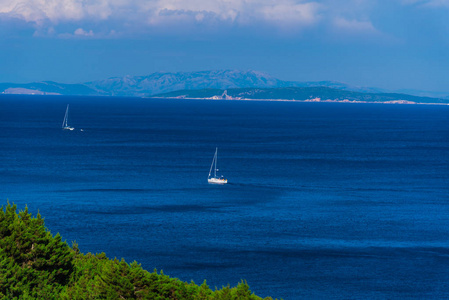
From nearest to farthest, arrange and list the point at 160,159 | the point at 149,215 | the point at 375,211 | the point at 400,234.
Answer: the point at 400,234 → the point at 149,215 → the point at 375,211 → the point at 160,159

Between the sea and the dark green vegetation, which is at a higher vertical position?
the dark green vegetation

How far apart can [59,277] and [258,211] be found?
48244 mm

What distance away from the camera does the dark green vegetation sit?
85.2ft

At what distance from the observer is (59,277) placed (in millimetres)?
30094

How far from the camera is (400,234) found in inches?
2692

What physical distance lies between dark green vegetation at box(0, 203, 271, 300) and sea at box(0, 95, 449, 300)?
2375cm

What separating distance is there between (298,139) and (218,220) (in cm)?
10173

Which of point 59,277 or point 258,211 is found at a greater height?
point 59,277

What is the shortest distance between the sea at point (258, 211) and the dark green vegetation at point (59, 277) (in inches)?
935

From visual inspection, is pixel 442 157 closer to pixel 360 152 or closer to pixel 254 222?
pixel 360 152

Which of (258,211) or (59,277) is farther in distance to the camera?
(258,211)

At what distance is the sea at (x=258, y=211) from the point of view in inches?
2203

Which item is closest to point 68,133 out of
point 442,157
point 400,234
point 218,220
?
point 442,157

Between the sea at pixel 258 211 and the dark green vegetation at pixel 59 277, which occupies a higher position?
the dark green vegetation at pixel 59 277
